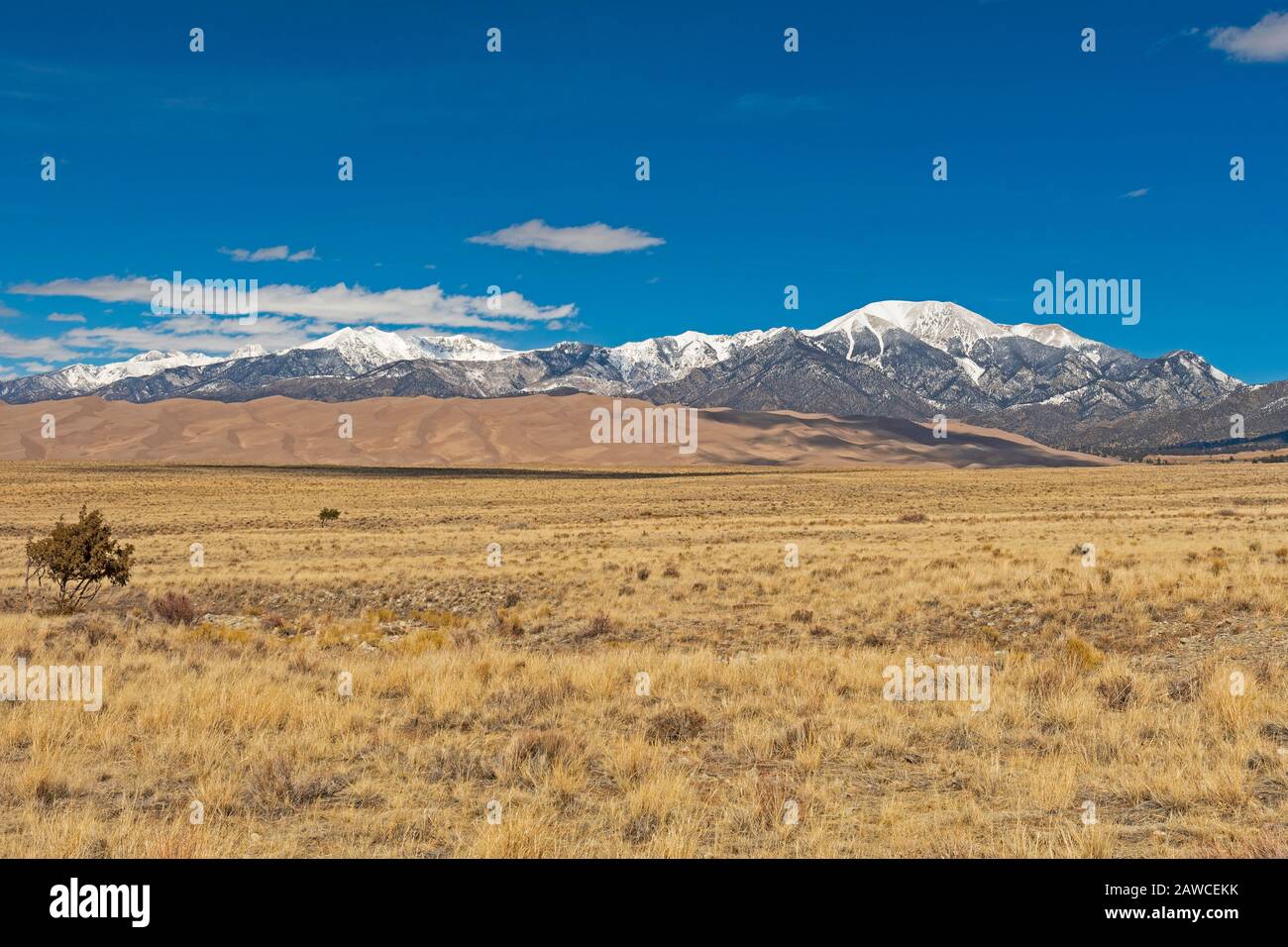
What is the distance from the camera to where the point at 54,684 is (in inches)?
448

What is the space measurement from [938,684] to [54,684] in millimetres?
10998

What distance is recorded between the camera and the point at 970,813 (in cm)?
665

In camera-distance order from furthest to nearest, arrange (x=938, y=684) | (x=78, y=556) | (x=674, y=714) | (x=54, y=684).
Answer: (x=78, y=556), (x=54, y=684), (x=938, y=684), (x=674, y=714)

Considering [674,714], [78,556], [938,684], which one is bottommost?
[938,684]

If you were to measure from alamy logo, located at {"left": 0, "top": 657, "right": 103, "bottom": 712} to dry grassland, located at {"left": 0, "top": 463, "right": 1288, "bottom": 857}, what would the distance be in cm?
30

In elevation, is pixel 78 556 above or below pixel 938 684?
above
